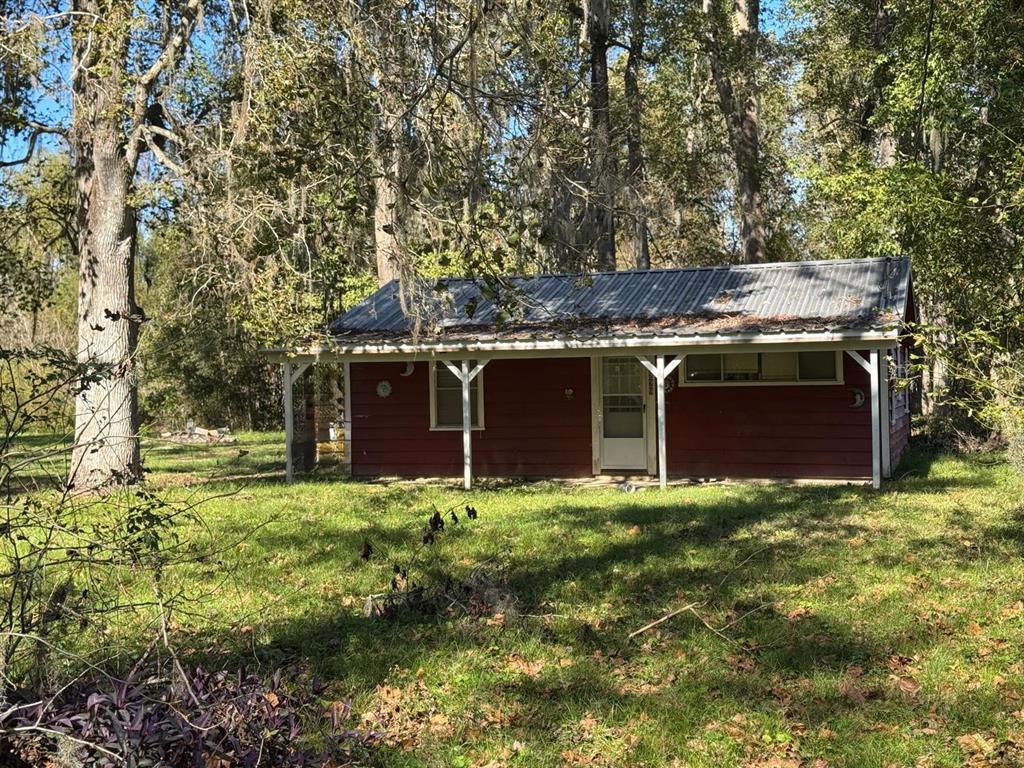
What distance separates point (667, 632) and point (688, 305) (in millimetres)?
8408

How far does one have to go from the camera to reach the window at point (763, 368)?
12.8 m

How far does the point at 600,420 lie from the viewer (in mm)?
14016

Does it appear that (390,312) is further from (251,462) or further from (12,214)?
(12,214)

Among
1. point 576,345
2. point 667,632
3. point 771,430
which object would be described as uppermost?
point 576,345

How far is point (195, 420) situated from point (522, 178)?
21.3 meters

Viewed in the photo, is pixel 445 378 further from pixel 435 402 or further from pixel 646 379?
pixel 646 379

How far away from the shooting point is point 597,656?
542 centimetres

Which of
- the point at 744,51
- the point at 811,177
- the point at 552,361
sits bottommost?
the point at 552,361

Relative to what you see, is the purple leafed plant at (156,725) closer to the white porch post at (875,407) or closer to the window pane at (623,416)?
the white porch post at (875,407)

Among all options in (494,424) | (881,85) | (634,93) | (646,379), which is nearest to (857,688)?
(646,379)

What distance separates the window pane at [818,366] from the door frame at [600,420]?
2.20m

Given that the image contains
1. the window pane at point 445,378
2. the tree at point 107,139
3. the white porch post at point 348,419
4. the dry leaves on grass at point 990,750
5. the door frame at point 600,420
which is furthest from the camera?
the white porch post at point 348,419

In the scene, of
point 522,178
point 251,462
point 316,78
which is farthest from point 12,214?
point 522,178

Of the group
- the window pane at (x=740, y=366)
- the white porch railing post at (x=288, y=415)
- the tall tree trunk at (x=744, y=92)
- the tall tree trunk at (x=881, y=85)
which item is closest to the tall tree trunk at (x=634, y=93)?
the tall tree trunk at (x=744, y=92)
